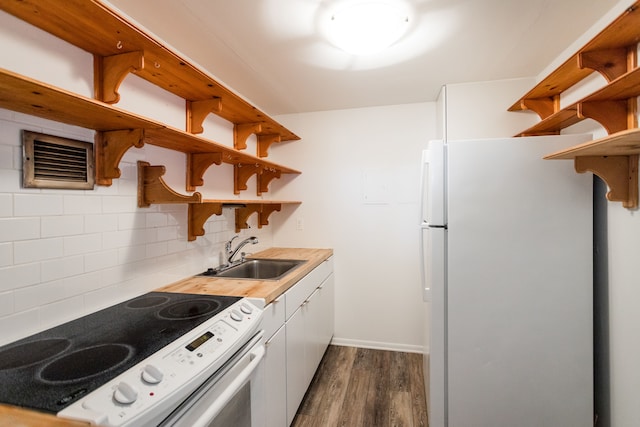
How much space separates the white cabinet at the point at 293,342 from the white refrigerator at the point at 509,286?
785 millimetres

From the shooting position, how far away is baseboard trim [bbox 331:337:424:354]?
2695 mm

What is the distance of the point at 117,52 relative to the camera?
124 cm

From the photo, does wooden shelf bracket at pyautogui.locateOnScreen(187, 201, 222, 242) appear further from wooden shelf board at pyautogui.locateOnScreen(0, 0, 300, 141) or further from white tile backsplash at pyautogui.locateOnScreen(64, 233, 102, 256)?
wooden shelf board at pyautogui.locateOnScreen(0, 0, 300, 141)

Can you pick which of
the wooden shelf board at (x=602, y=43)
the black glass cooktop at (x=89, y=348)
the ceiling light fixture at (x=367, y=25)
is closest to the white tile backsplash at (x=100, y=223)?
the black glass cooktop at (x=89, y=348)

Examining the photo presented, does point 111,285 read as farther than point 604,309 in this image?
No

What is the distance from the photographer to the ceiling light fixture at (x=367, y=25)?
1299mm

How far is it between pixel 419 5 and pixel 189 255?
178 centimetres

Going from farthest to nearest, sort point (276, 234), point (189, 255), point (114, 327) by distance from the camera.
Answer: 1. point (276, 234)
2. point (189, 255)
3. point (114, 327)

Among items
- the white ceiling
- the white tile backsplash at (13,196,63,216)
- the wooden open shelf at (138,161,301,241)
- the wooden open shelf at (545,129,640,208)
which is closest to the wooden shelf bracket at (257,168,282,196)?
the wooden open shelf at (138,161,301,241)

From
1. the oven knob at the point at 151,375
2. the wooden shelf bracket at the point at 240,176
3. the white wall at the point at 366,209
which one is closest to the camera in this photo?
the oven knob at the point at 151,375

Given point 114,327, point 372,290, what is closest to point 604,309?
point 372,290

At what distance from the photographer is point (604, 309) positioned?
149cm

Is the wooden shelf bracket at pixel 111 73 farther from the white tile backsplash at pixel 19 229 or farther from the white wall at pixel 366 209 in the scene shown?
the white wall at pixel 366 209

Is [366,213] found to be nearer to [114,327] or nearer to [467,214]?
[467,214]
